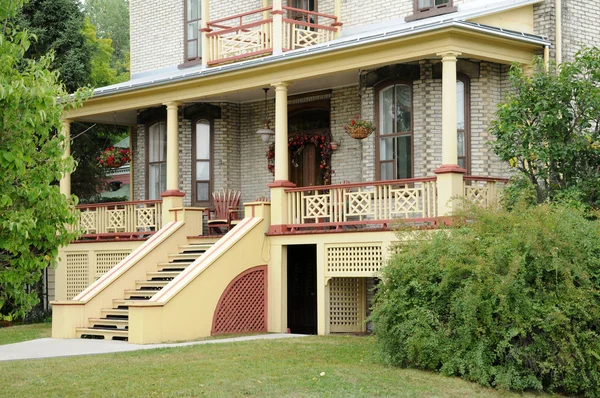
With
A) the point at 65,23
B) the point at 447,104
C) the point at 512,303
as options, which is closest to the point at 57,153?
the point at 512,303

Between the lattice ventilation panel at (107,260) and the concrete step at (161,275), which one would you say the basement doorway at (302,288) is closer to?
the concrete step at (161,275)

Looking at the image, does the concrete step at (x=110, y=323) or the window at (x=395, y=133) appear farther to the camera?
the window at (x=395, y=133)

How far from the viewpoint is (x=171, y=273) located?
20469mm

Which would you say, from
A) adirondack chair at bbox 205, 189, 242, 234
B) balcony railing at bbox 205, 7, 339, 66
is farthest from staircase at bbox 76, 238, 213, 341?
balcony railing at bbox 205, 7, 339, 66

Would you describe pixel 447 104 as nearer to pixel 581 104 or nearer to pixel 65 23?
pixel 581 104

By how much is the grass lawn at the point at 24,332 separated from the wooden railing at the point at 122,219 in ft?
7.68

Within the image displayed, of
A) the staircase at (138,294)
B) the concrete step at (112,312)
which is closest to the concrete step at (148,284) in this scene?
the staircase at (138,294)

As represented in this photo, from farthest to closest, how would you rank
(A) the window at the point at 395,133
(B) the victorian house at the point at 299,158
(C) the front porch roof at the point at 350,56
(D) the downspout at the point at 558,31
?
(A) the window at the point at 395,133 → (D) the downspout at the point at 558,31 → (B) the victorian house at the point at 299,158 → (C) the front porch roof at the point at 350,56

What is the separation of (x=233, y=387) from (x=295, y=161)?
1208cm

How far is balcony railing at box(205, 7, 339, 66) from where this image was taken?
21594 millimetres

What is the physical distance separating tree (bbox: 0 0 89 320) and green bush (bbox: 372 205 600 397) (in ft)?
16.5

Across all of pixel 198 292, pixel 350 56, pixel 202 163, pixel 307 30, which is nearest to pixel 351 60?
pixel 350 56

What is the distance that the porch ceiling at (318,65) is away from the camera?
17875 mm

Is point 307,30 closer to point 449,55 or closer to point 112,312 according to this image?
point 449,55
